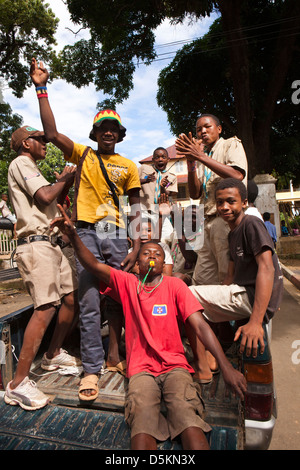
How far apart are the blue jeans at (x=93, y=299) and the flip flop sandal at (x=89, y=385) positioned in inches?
2.7

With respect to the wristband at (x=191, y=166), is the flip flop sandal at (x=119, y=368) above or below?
below

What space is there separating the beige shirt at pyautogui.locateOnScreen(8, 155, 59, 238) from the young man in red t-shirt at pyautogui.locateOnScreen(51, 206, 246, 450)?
1.36ft

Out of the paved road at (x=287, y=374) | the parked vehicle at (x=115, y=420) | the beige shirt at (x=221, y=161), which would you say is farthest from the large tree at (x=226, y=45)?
the parked vehicle at (x=115, y=420)

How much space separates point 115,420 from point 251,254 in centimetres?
134

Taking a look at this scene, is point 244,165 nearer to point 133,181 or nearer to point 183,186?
point 133,181

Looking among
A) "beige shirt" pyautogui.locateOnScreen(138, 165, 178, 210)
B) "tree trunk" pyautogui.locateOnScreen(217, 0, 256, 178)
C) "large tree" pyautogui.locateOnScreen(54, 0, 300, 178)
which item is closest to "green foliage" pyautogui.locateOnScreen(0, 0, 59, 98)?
"large tree" pyautogui.locateOnScreen(54, 0, 300, 178)

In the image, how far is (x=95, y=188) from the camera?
2590mm

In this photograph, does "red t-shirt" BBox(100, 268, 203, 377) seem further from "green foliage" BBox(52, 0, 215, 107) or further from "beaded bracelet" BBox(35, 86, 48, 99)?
"green foliage" BBox(52, 0, 215, 107)

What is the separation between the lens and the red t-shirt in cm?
211

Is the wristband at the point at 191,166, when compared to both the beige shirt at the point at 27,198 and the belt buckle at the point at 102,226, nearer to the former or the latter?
the belt buckle at the point at 102,226

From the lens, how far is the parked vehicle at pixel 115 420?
169 cm

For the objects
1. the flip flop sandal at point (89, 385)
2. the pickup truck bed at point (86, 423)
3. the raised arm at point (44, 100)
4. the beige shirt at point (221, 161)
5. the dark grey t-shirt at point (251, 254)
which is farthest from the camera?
the beige shirt at point (221, 161)

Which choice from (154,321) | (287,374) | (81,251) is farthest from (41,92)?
(287,374)
